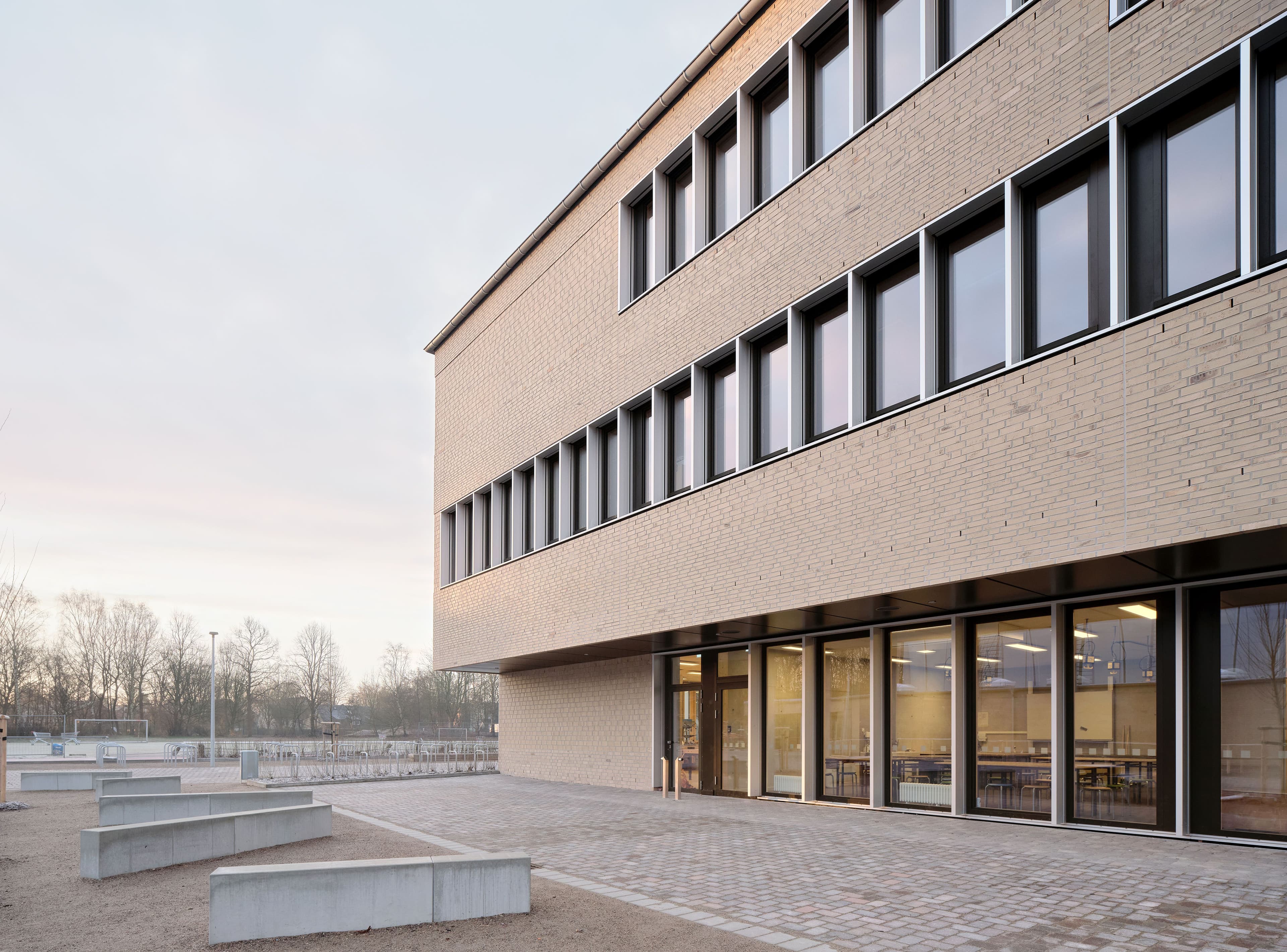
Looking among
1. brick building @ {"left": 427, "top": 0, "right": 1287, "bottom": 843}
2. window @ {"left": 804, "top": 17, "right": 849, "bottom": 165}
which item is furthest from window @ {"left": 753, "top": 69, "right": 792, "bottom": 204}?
window @ {"left": 804, "top": 17, "right": 849, "bottom": 165}

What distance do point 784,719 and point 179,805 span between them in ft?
33.6

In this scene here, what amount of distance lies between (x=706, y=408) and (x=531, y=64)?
35.4 ft

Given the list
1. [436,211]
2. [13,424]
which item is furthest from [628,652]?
[436,211]

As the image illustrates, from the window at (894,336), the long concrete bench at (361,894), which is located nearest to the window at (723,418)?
the window at (894,336)

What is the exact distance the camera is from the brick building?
9578mm

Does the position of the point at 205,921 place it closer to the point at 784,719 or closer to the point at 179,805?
the point at 179,805

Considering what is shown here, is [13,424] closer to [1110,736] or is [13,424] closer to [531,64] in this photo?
[531,64]

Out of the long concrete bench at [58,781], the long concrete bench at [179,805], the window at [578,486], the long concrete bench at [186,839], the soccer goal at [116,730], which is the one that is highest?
the window at [578,486]

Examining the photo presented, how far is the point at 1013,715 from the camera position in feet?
43.3

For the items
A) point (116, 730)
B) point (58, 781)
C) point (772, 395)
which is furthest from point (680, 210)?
point (116, 730)

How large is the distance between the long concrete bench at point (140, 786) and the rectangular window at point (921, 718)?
12.3 meters

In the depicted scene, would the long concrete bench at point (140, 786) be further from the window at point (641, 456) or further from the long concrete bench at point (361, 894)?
the long concrete bench at point (361, 894)

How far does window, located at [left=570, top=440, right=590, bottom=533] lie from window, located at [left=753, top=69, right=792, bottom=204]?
7.85 m

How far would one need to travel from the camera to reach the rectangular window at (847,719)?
51.8 ft
